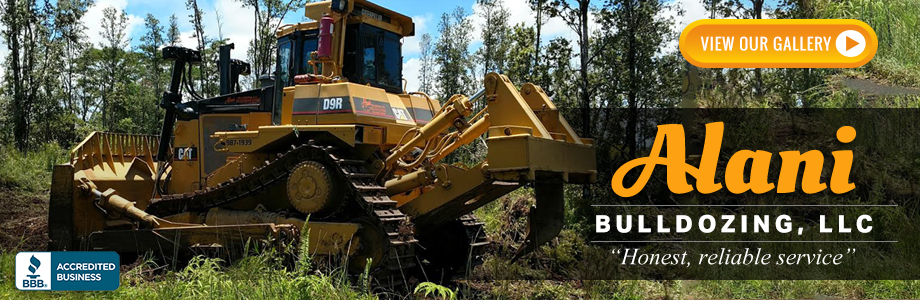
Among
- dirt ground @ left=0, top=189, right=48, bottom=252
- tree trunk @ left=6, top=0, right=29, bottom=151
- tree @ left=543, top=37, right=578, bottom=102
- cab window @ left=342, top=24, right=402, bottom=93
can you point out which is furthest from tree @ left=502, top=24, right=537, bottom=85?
tree trunk @ left=6, top=0, right=29, bottom=151

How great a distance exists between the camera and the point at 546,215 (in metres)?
6.98

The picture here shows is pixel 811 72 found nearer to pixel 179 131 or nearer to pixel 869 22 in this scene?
pixel 869 22

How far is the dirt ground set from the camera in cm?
989

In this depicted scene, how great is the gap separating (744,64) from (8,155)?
1798 centimetres

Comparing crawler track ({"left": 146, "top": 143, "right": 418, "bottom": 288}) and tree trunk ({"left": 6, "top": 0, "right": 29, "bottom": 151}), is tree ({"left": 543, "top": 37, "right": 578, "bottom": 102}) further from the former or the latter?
tree trunk ({"left": 6, "top": 0, "right": 29, "bottom": 151})

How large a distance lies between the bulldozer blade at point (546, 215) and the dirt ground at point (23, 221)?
590cm

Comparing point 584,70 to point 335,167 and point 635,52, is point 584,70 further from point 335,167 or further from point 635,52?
A: point 335,167

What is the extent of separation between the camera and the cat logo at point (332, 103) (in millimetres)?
7488

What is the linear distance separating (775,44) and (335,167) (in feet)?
14.5

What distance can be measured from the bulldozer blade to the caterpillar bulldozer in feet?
0.04

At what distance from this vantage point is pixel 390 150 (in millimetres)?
7812

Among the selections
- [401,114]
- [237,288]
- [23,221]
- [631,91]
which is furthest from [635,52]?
[23,221]

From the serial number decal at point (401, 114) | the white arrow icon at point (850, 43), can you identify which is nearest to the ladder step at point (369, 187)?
the serial number decal at point (401, 114)

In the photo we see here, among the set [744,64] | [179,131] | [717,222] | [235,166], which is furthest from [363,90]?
[717,222]
